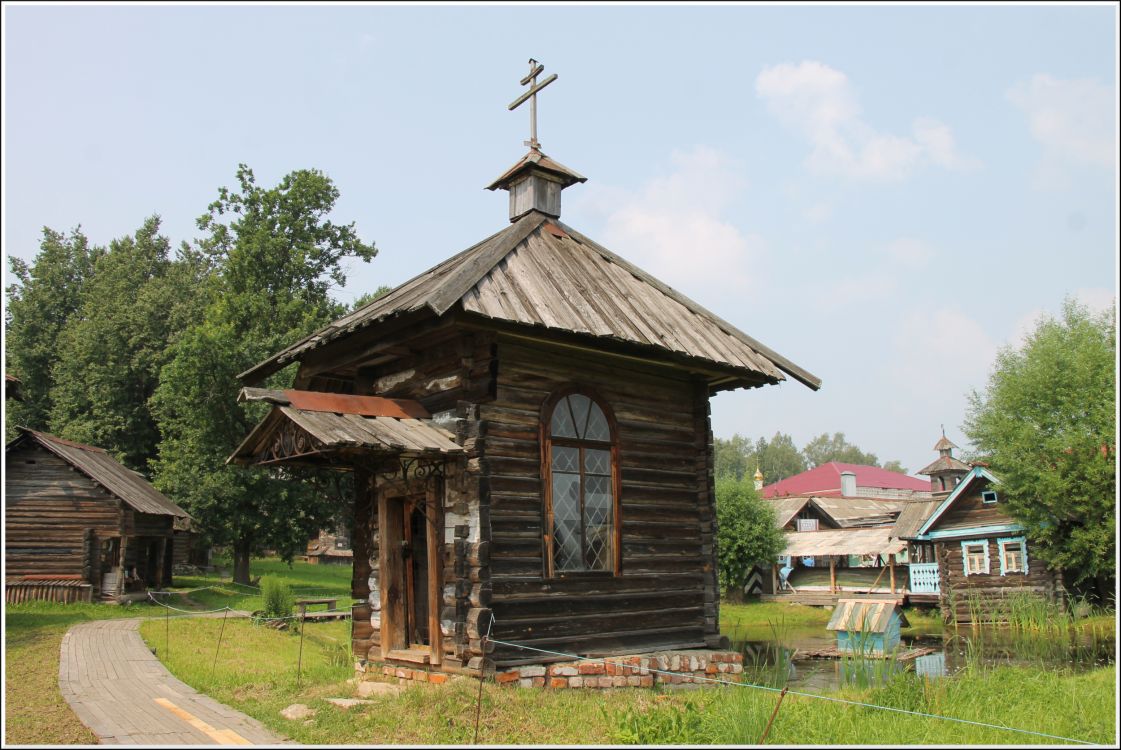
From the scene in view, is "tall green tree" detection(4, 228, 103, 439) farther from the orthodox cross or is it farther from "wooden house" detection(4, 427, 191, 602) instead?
the orthodox cross

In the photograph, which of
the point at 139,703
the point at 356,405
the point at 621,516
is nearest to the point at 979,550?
the point at 621,516

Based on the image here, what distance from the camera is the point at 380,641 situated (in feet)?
37.0

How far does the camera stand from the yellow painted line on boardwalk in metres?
7.98

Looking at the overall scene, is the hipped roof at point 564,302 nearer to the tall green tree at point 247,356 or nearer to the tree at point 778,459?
the tall green tree at point 247,356

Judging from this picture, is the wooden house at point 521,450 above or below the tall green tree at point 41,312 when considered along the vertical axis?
below

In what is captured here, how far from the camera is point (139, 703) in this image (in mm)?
10250

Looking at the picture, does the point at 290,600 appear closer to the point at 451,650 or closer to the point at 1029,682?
the point at 451,650

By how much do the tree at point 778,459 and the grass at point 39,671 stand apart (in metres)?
105

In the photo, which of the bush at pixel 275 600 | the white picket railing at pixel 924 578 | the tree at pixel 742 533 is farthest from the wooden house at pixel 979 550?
the bush at pixel 275 600

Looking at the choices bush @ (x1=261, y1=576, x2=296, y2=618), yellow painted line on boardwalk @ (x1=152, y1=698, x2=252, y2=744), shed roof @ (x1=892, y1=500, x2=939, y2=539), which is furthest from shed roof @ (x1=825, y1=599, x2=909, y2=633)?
bush @ (x1=261, y1=576, x2=296, y2=618)

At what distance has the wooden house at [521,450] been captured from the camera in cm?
998

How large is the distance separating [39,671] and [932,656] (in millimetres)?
19060

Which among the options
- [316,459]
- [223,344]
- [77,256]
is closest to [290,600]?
[223,344]

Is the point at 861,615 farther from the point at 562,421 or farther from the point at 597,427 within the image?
the point at 562,421
